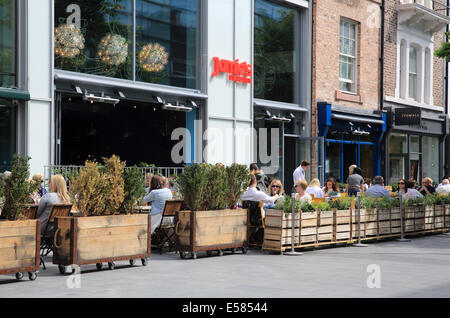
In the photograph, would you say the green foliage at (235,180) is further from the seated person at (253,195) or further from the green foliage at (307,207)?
the green foliage at (307,207)

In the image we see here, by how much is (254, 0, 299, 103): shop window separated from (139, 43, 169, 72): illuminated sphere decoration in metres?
3.85

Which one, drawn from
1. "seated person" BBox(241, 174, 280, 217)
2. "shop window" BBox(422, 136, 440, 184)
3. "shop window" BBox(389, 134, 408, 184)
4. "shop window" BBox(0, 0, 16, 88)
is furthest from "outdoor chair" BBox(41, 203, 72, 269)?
"shop window" BBox(422, 136, 440, 184)

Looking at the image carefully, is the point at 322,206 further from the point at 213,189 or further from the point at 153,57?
the point at 153,57

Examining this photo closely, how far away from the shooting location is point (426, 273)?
9.84 m

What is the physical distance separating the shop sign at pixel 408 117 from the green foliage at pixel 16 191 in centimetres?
1959

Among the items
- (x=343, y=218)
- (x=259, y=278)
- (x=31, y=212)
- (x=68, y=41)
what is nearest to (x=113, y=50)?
(x=68, y=41)

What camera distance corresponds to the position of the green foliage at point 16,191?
891cm

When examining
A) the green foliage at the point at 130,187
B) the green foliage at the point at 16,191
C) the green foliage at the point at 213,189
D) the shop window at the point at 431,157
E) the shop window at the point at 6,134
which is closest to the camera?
the green foliage at the point at 16,191

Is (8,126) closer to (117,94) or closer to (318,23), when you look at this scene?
(117,94)

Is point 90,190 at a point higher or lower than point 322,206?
higher

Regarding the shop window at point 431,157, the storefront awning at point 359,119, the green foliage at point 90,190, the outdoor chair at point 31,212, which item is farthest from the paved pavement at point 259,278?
the shop window at point 431,157

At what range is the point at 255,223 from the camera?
1265 centimetres

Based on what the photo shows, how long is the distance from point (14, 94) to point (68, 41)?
204 cm
